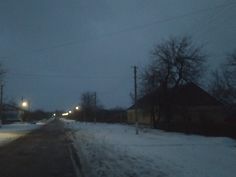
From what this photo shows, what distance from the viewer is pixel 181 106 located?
54.6 meters

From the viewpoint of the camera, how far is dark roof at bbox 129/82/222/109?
54.2 metres

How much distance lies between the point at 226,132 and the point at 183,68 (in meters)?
18.7

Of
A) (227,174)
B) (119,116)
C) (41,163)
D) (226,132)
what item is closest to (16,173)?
(41,163)

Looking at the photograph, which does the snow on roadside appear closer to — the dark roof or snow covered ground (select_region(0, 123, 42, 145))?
snow covered ground (select_region(0, 123, 42, 145))

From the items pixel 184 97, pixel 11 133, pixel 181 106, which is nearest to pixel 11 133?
pixel 11 133

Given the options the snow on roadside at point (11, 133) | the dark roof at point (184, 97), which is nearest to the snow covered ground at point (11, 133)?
the snow on roadside at point (11, 133)

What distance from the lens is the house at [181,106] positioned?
53.7 m

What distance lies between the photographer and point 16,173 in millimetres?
14922

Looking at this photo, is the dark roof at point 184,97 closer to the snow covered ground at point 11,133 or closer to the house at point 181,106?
the house at point 181,106

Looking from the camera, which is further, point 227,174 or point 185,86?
point 185,86

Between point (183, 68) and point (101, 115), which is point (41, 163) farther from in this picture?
point (101, 115)

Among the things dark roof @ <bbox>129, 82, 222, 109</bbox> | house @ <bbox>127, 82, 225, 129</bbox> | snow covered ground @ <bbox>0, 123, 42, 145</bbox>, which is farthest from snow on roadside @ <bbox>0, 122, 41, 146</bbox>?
dark roof @ <bbox>129, 82, 222, 109</bbox>

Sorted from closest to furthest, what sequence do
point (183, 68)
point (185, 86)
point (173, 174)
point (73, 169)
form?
point (173, 174)
point (73, 169)
point (183, 68)
point (185, 86)

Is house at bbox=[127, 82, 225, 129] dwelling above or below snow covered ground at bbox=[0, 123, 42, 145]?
above
